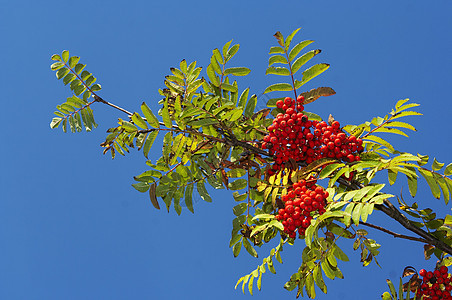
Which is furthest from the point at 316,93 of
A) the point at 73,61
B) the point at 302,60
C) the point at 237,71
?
the point at 73,61

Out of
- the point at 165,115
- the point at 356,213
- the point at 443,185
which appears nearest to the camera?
the point at 356,213

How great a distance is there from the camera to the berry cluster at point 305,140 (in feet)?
9.73

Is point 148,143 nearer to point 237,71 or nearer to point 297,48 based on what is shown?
point 237,71

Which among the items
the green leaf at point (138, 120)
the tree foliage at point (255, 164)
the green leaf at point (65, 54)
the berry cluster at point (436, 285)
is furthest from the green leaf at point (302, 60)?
the green leaf at point (65, 54)

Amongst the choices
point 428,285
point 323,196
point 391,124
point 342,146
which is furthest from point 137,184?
point 428,285

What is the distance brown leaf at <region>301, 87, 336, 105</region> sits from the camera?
3.15m

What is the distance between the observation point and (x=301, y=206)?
9.02 feet

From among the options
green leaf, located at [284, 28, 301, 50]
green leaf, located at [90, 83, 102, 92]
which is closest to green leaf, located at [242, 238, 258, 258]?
green leaf, located at [284, 28, 301, 50]

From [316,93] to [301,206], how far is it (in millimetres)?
955

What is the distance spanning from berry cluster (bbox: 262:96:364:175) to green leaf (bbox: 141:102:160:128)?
842mm

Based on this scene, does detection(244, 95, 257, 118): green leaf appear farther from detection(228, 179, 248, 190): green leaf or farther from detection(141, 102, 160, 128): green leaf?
detection(141, 102, 160, 128): green leaf

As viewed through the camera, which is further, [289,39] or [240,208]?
[240,208]

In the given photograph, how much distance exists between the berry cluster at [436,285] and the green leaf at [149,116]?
265 cm

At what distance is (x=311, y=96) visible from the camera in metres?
3.18
